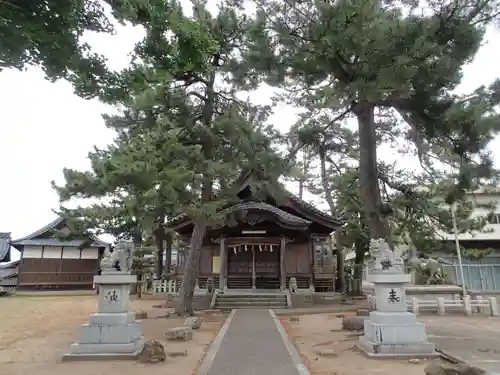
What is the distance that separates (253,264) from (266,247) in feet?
3.81

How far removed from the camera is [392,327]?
286 inches

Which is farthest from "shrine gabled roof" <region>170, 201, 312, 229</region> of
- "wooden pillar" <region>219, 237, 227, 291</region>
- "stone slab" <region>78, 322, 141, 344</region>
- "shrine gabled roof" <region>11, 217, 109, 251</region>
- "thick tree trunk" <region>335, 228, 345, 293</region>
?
"shrine gabled roof" <region>11, 217, 109, 251</region>

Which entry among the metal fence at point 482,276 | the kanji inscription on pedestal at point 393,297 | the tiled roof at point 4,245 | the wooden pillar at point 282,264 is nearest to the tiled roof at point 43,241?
the tiled roof at point 4,245

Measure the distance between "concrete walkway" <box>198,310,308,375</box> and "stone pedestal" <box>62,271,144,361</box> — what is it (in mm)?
1644

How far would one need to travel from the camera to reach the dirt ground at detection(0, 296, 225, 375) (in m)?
6.32

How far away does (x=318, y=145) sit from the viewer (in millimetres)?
10633

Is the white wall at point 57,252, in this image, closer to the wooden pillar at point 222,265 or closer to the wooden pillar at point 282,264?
the wooden pillar at point 222,265

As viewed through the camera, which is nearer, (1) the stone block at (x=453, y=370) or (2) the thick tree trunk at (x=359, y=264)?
(1) the stone block at (x=453, y=370)

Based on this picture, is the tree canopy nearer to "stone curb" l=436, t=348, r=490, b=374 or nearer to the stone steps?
"stone curb" l=436, t=348, r=490, b=374

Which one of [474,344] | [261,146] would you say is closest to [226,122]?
[261,146]

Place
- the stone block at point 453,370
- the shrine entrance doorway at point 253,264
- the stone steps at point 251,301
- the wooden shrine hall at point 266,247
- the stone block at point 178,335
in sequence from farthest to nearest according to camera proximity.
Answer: the shrine entrance doorway at point 253,264 < the wooden shrine hall at point 266,247 < the stone steps at point 251,301 < the stone block at point 178,335 < the stone block at point 453,370

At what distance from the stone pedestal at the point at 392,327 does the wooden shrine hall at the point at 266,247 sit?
11092 millimetres

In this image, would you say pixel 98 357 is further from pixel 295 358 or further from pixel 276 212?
pixel 276 212

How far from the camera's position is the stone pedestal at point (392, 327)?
279 inches
